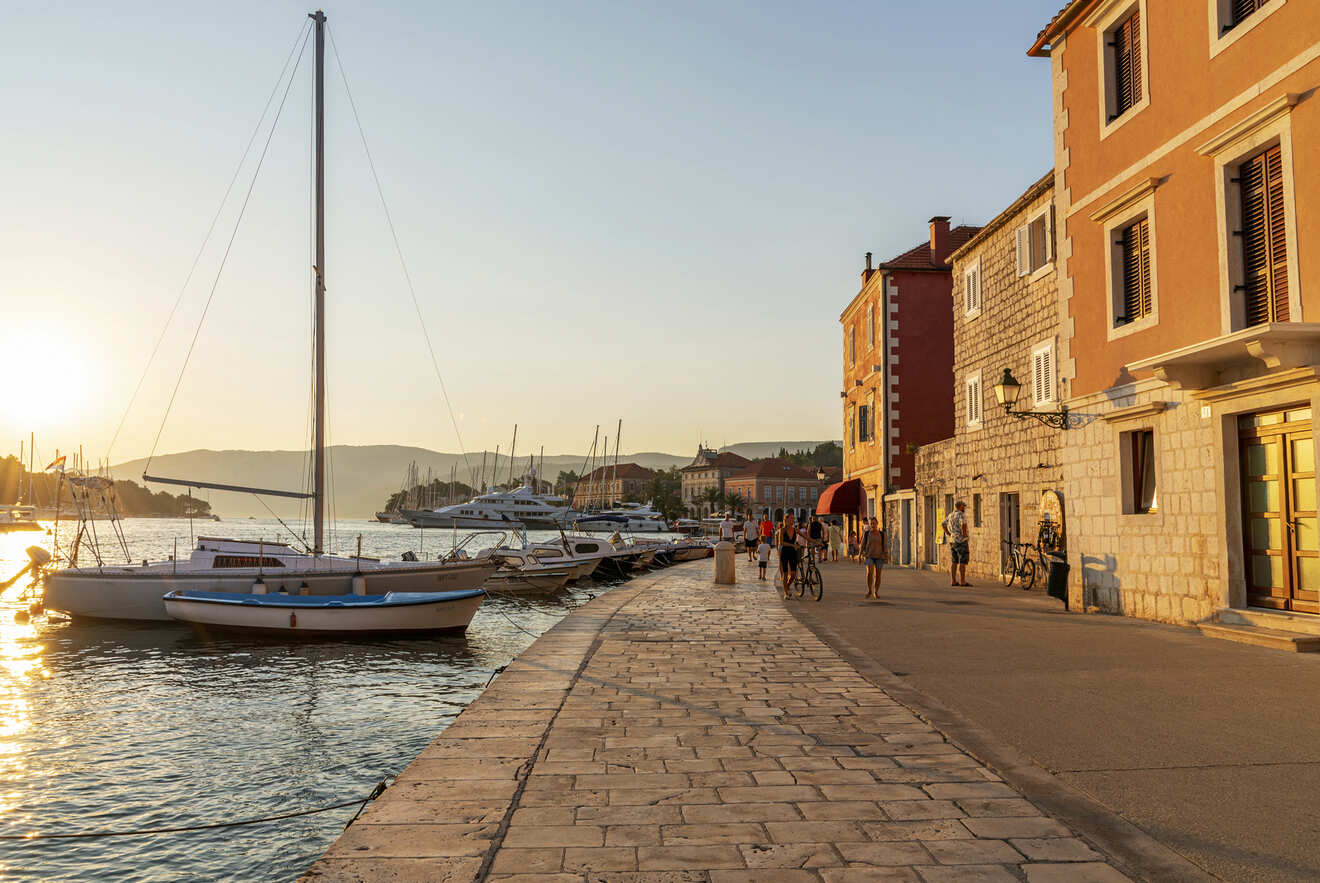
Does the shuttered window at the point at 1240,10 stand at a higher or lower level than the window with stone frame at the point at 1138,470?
higher

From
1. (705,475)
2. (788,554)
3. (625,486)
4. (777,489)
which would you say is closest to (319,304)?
(788,554)

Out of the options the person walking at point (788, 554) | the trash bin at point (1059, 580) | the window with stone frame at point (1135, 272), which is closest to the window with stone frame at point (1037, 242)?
the window with stone frame at point (1135, 272)

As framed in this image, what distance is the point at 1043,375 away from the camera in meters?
20.0

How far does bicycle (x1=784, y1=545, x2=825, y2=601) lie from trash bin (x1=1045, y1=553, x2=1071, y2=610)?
449cm

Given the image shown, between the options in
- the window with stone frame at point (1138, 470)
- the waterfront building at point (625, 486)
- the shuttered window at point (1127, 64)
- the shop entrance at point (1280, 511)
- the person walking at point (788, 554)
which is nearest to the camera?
the shop entrance at point (1280, 511)

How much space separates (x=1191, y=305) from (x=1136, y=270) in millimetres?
1826

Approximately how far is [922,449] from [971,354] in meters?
4.44

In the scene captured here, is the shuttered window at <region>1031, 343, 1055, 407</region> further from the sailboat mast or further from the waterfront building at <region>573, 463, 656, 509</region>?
the waterfront building at <region>573, 463, 656, 509</region>

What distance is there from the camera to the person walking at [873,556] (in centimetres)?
1759

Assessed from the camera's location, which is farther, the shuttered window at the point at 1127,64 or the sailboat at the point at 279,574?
the sailboat at the point at 279,574

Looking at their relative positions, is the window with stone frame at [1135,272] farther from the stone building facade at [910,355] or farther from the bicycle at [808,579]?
the stone building facade at [910,355]

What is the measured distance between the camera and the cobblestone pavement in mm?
3943

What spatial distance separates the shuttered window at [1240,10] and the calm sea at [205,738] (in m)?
13.3

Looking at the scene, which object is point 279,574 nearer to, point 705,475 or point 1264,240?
point 1264,240
